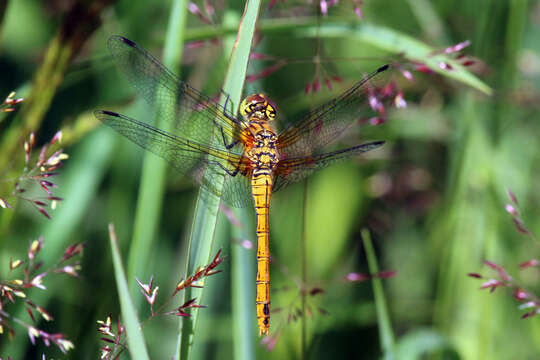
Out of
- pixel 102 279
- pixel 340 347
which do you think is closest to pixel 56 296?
pixel 102 279

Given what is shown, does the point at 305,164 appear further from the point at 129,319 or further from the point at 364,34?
the point at 129,319

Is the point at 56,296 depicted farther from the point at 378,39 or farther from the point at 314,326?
the point at 378,39

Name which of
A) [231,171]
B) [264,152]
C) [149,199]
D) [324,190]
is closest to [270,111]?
[264,152]

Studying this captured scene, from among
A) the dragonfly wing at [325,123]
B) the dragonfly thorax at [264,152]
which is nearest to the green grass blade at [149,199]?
the dragonfly thorax at [264,152]

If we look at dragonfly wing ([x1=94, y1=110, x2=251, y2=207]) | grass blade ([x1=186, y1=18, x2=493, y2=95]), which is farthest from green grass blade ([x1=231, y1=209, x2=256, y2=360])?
grass blade ([x1=186, y1=18, x2=493, y2=95])

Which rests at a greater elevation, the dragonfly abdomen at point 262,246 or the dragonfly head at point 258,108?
the dragonfly head at point 258,108

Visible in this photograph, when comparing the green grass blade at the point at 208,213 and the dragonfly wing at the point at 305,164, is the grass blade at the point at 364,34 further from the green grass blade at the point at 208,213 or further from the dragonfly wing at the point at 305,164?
the green grass blade at the point at 208,213
